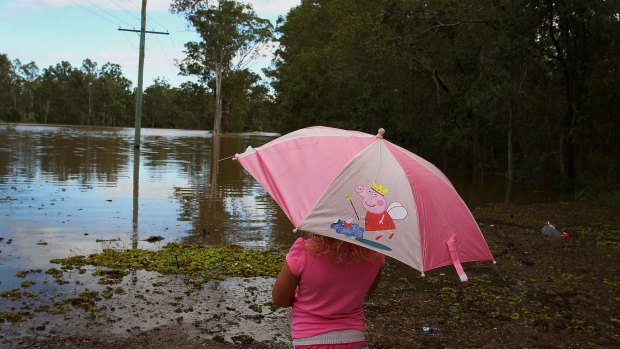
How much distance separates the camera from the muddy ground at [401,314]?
14.7 ft

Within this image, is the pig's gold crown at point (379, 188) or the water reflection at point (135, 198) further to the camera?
the water reflection at point (135, 198)

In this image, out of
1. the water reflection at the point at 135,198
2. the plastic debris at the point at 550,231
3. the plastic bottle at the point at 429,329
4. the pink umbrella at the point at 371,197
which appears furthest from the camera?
the plastic debris at the point at 550,231

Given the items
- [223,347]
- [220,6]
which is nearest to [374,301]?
[223,347]

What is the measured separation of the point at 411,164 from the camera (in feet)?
8.84

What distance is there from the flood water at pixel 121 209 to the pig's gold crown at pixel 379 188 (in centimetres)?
235

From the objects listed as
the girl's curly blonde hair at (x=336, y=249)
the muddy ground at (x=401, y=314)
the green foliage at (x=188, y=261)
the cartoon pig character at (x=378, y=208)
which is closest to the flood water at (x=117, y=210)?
the green foliage at (x=188, y=261)

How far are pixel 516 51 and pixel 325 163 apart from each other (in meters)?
16.9

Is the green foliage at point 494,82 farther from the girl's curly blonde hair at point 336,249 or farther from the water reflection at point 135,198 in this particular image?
the girl's curly blonde hair at point 336,249

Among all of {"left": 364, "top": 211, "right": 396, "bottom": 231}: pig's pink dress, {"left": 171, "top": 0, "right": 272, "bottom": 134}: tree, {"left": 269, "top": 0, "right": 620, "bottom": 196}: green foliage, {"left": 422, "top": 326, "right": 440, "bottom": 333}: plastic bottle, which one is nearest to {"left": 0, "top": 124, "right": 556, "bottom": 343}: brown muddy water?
{"left": 422, "top": 326, "right": 440, "bottom": 333}: plastic bottle

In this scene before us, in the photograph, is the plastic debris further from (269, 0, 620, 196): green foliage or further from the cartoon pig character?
the cartoon pig character

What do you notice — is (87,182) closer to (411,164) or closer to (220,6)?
(411,164)

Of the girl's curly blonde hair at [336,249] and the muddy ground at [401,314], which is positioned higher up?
the girl's curly blonde hair at [336,249]

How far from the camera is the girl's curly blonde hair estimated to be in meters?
2.33

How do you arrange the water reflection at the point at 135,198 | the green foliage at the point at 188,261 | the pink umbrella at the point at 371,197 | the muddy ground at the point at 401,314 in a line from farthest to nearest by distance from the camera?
the water reflection at the point at 135,198 < the green foliage at the point at 188,261 < the muddy ground at the point at 401,314 < the pink umbrella at the point at 371,197
